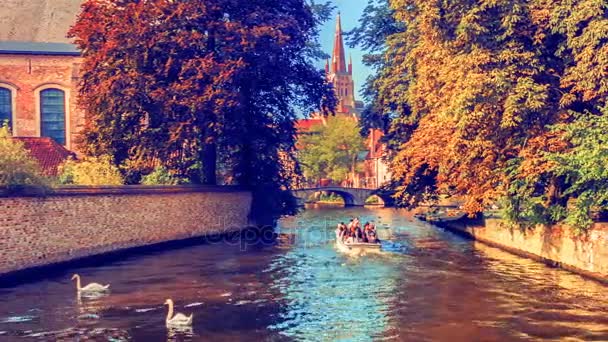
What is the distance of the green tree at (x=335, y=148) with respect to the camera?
114 metres

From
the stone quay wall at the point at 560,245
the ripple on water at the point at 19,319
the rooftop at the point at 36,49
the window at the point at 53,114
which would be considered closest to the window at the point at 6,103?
the window at the point at 53,114

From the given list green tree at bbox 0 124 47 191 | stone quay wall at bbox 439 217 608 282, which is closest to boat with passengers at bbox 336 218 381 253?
stone quay wall at bbox 439 217 608 282

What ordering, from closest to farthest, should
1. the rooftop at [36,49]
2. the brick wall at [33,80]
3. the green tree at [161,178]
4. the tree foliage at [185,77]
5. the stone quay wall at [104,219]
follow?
the stone quay wall at [104,219], the tree foliage at [185,77], the green tree at [161,178], the rooftop at [36,49], the brick wall at [33,80]

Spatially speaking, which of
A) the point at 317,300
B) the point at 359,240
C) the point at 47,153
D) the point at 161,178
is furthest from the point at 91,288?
the point at 47,153

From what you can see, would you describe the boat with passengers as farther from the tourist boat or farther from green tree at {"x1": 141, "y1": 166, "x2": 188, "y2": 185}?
green tree at {"x1": 141, "y1": 166, "x2": 188, "y2": 185}

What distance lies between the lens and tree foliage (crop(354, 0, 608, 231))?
2778 centimetres

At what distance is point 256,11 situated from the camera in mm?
42281

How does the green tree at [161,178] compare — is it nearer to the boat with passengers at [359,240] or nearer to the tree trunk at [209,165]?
A: the tree trunk at [209,165]

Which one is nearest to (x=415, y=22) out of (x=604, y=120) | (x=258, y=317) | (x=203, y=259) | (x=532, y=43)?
(x=532, y=43)

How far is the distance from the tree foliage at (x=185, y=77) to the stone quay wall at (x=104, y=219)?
2.79m

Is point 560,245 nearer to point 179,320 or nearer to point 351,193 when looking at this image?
point 179,320

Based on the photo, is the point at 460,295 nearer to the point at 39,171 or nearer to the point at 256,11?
the point at 39,171

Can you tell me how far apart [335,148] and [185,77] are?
7614cm

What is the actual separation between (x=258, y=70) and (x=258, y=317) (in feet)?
81.6
